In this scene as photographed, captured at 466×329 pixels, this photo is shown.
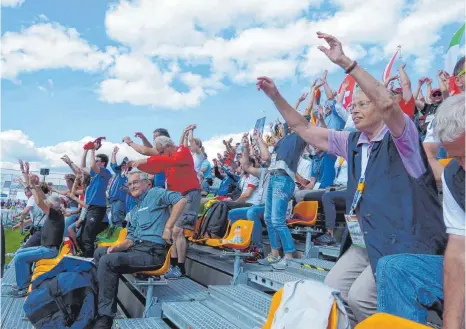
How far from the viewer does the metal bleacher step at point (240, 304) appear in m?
3.57

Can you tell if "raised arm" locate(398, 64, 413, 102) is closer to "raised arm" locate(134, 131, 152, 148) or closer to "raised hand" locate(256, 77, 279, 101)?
"raised hand" locate(256, 77, 279, 101)

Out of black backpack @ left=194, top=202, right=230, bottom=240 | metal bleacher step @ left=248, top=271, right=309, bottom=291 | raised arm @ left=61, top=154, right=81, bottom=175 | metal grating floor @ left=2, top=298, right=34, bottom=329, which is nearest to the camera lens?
metal bleacher step @ left=248, top=271, right=309, bottom=291

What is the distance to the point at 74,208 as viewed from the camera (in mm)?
9773

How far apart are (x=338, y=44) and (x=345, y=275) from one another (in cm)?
131

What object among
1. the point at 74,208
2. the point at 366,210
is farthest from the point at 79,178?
the point at 366,210

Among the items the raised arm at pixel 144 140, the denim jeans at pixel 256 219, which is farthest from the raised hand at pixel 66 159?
the denim jeans at pixel 256 219

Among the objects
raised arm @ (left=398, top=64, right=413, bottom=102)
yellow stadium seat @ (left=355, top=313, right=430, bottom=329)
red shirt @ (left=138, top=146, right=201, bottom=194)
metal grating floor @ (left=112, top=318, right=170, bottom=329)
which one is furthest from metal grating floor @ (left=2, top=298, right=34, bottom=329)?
raised arm @ (left=398, top=64, right=413, bottom=102)

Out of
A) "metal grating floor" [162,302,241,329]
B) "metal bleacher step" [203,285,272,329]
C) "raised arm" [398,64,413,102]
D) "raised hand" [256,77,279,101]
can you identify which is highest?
"raised arm" [398,64,413,102]

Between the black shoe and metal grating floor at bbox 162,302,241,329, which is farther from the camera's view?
the black shoe

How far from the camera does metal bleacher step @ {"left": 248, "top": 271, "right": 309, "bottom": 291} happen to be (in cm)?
427

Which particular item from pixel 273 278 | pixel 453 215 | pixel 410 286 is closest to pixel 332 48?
pixel 453 215

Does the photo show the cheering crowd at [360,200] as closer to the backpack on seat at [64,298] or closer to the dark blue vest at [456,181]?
the dark blue vest at [456,181]

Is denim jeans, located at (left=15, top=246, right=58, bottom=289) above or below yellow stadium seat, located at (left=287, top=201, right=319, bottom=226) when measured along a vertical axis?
below

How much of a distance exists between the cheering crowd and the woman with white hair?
0.05 feet
